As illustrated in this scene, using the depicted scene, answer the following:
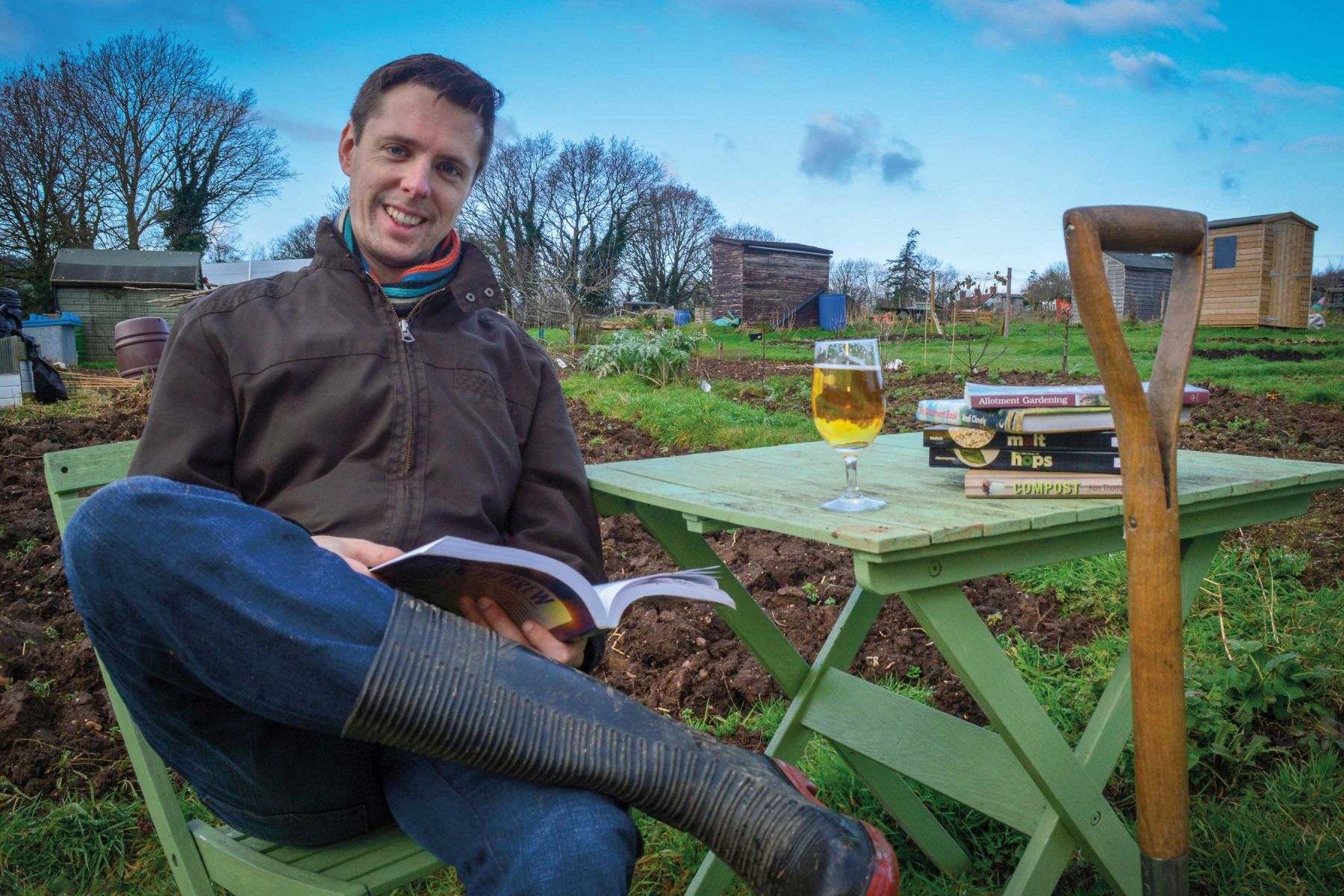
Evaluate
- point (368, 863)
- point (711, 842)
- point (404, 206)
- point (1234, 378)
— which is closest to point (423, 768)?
point (368, 863)

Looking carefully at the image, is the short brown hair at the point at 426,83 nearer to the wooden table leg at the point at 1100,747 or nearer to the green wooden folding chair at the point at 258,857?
the green wooden folding chair at the point at 258,857

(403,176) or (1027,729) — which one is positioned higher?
(403,176)

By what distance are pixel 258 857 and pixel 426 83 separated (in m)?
1.50

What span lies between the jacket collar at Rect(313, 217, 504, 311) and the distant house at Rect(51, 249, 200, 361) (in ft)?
76.5

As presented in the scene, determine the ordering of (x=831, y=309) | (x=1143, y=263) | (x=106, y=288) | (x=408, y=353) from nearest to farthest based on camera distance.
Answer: (x=408, y=353) → (x=106, y=288) → (x=1143, y=263) → (x=831, y=309)

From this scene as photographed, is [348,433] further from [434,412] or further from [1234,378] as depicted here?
[1234,378]

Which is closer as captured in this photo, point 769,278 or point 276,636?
point 276,636

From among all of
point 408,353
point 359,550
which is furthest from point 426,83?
point 359,550

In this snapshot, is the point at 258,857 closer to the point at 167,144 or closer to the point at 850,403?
the point at 850,403

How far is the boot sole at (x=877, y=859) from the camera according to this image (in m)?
1.13

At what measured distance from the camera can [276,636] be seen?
1.10 metres

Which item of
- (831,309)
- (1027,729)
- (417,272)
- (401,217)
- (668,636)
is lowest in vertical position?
(668,636)

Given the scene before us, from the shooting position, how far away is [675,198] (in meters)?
45.8

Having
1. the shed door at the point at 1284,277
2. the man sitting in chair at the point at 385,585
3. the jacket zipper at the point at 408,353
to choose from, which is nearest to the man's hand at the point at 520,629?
the man sitting in chair at the point at 385,585
